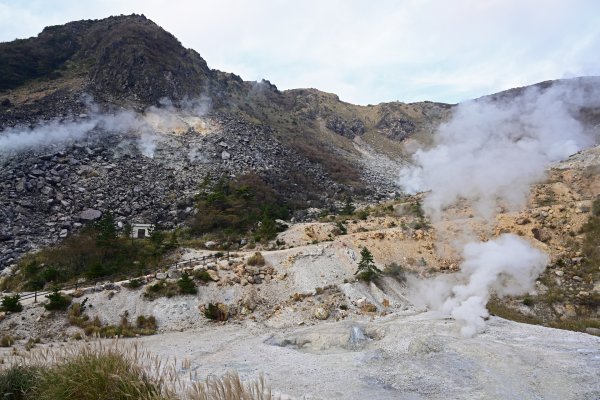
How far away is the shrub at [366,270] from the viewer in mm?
20219

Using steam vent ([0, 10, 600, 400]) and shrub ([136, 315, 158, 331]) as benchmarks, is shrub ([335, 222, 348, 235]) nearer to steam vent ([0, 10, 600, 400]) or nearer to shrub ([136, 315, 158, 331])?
steam vent ([0, 10, 600, 400])

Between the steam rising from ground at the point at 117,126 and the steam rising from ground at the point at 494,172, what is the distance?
3385 cm

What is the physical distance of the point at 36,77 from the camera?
58.0 meters

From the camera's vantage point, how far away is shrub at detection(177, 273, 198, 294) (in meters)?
19.2

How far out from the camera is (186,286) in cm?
1923

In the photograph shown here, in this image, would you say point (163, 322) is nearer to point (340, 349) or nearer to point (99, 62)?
point (340, 349)

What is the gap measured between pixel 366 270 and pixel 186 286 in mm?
8983

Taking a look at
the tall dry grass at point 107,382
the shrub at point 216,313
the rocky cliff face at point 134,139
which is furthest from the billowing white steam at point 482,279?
the rocky cliff face at point 134,139

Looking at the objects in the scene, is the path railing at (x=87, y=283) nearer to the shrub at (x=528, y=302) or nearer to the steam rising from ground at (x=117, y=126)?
the shrub at (x=528, y=302)

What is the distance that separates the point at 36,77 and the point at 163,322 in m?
56.0

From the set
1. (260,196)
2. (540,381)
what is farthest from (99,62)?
(540,381)

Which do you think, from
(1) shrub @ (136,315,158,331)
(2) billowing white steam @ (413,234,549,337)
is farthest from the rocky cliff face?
(2) billowing white steam @ (413,234,549,337)

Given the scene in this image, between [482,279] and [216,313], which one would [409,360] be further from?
[216,313]

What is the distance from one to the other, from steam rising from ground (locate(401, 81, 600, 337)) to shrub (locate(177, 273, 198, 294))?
10682mm
